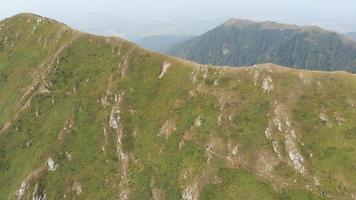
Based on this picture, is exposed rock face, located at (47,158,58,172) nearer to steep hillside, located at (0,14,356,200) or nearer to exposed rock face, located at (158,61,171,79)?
steep hillside, located at (0,14,356,200)

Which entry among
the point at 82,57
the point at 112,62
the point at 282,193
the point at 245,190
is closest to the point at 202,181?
the point at 245,190

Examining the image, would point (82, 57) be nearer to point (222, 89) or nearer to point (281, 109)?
point (222, 89)

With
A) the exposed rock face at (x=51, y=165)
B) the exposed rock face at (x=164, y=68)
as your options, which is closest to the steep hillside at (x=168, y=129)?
the exposed rock face at (x=164, y=68)

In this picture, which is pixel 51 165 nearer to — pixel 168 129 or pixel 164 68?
pixel 168 129

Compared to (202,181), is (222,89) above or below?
above

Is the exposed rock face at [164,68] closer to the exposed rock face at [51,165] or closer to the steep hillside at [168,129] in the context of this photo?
the steep hillside at [168,129]

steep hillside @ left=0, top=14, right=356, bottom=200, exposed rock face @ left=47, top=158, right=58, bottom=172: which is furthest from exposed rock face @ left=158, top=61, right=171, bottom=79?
exposed rock face @ left=47, top=158, right=58, bottom=172

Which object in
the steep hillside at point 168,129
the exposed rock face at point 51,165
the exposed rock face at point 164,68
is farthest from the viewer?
the exposed rock face at point 164,68

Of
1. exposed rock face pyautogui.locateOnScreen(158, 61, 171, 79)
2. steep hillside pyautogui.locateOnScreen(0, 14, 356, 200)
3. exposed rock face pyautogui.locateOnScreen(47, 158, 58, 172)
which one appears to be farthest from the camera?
exposed rock face pyautogui.locateOnScreen(158, 61, 171, 79)
